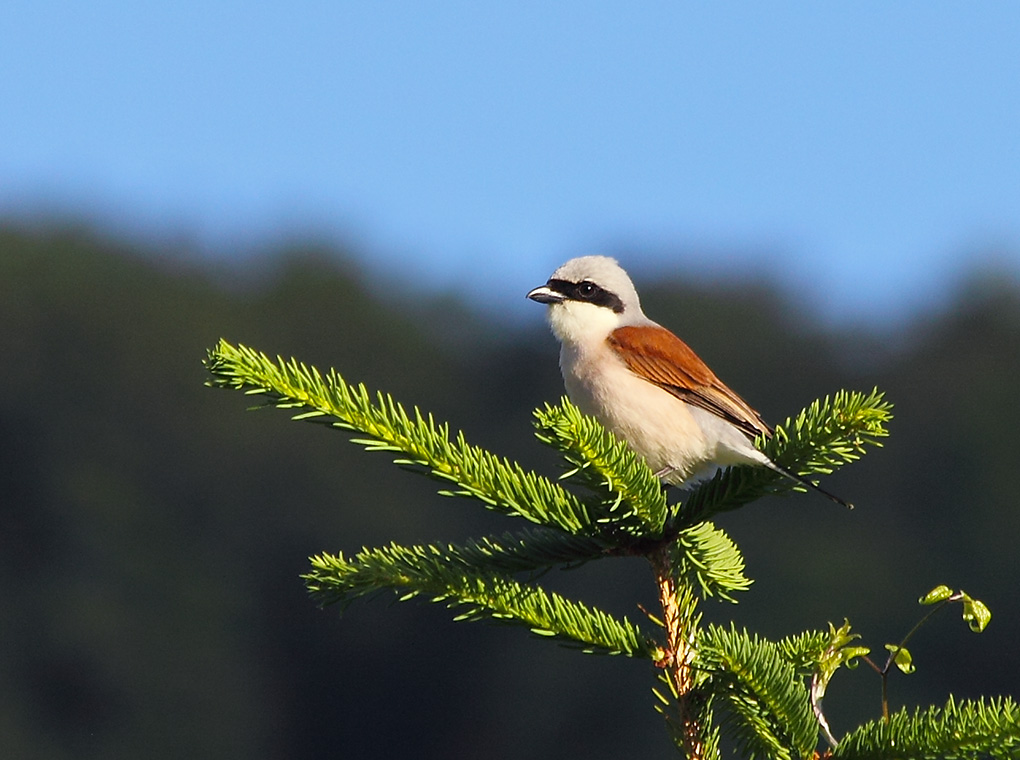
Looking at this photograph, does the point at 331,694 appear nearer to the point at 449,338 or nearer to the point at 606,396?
the point at 449,338

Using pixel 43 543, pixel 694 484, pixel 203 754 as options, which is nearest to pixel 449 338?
pixel 43 543

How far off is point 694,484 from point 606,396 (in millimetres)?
532

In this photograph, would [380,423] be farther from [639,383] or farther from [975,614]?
[639,383]

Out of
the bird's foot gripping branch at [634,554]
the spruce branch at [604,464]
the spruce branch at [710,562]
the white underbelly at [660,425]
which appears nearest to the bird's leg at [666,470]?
the white underbelly at [660,425]

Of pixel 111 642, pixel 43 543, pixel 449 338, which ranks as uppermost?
pixel 449 338

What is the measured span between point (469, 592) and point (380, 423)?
1.36 ft

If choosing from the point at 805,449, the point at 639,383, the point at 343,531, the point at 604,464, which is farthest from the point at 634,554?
the point at 343,531

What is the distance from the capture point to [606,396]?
5.49 m

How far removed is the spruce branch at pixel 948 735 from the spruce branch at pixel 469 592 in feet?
1.62

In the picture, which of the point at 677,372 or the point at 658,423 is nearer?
the point at 658,423

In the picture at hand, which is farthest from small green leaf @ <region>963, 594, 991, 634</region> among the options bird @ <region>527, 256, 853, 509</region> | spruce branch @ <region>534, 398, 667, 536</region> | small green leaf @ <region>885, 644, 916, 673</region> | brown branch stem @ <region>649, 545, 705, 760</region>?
bird @ <region>527, 256, 853, 509</region>

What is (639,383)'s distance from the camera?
562 centimetres

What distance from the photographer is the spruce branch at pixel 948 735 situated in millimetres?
2859

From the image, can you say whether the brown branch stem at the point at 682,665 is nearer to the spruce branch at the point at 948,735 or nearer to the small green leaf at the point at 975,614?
the spruce branch at the point at 948,735
